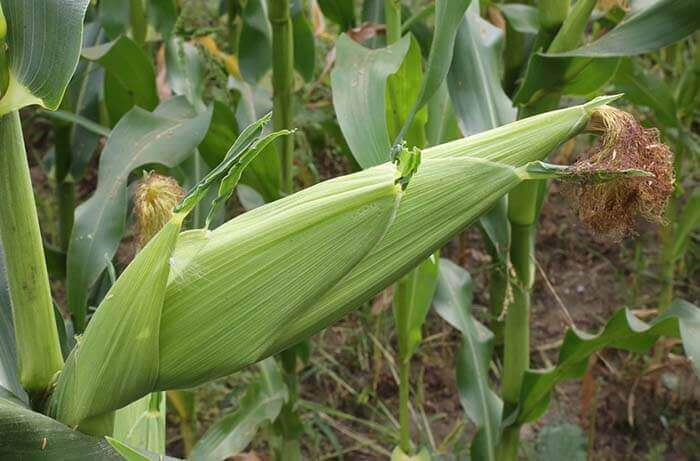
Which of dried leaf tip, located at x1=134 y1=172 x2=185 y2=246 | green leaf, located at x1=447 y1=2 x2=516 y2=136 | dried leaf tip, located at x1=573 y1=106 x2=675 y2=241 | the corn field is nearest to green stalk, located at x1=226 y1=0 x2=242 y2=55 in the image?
the corn field

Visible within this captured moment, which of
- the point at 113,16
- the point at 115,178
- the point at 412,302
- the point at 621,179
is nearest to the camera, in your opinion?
the point at 621,179

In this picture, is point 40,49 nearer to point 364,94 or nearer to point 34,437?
point 34,437

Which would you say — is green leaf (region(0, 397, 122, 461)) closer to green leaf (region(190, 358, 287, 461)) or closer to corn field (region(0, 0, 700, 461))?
corn field (region(0, 0, 700, 461))

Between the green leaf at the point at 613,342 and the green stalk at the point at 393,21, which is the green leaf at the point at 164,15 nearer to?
the green stalk at the point at 393,21

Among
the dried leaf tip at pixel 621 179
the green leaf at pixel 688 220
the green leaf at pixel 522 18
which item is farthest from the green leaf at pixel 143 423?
the green leaf at pixel 688 220

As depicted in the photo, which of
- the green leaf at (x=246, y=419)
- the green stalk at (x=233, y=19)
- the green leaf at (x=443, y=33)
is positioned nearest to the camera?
the green leaf at (x=443, y=33)

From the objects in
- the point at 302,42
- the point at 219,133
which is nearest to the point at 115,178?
the point at 219,133
